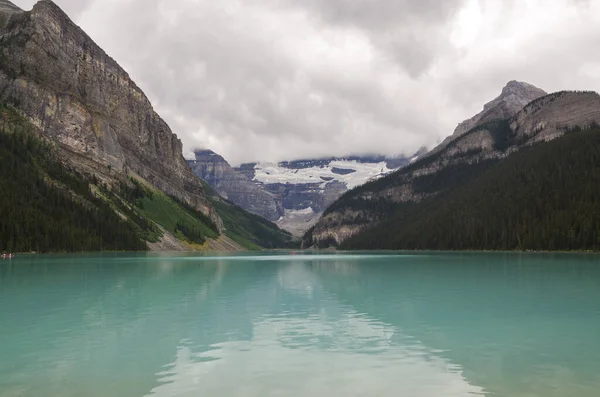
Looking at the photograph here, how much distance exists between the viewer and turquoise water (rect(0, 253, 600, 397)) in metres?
20.8

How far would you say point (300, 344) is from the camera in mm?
29609

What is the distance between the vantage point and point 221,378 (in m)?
22.1

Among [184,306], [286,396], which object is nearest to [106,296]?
[184,306]

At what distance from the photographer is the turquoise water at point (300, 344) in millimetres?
20828

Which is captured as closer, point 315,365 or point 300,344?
point 315,365

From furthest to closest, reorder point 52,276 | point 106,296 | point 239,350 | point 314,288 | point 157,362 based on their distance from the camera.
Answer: point 52,276
point 314,288
point 106,296
point 239,350
point 157,362

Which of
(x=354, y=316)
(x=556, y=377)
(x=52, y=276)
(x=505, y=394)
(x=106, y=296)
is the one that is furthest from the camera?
(x=52, y=276)

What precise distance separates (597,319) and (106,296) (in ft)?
154

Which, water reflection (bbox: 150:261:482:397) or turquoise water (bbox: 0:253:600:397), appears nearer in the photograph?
water reflection (bbox: 150:261:482:397)

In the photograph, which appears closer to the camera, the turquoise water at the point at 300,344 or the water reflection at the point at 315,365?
the water reflection at the point at 315,365

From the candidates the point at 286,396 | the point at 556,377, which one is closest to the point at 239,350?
the point at 286,396

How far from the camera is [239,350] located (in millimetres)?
Answer: 27922

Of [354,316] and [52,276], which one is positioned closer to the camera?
[354,316]

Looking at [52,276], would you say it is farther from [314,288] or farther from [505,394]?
[505,394]
